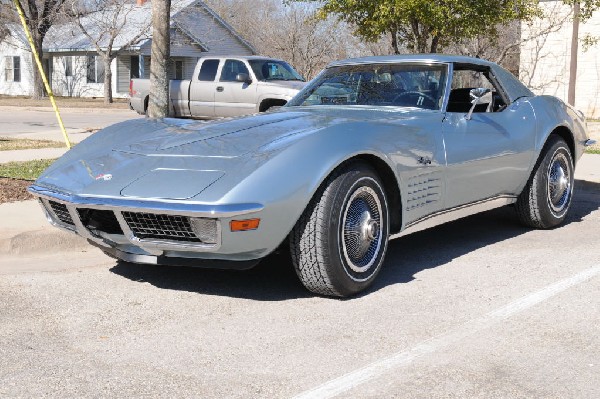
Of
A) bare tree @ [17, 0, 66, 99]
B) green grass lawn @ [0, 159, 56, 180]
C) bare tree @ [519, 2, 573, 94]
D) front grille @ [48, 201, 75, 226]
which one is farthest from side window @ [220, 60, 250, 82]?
bare tree @ [17, 0, 66, 99]

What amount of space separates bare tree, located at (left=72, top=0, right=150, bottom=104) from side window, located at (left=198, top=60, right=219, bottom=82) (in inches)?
601

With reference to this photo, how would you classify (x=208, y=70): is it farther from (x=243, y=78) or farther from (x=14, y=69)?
(x=14, y=69)

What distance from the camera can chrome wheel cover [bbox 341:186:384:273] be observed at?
16.1ft

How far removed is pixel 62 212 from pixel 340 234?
1672mm

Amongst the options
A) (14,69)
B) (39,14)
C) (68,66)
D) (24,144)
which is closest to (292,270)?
(24,144)

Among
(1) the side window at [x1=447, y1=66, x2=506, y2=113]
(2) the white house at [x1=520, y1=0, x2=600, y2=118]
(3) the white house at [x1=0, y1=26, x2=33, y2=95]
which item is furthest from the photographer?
(3) the white house at [x1=0, y1=26, x2=33, y2=95]

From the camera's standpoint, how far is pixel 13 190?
26.1 ft

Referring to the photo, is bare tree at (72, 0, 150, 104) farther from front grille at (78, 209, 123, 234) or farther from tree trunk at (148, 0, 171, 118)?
front grille at (78, 209, 123, 234)

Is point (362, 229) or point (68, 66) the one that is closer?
point (362, 229)

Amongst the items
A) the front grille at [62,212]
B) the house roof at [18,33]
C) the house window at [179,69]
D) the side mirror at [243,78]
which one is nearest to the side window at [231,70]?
the side mirror at [243,78]

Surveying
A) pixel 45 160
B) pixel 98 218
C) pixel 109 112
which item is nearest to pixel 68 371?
pixel 98 218

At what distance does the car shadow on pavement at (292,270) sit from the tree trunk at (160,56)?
559 cm

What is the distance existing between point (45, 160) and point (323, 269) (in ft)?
24.0

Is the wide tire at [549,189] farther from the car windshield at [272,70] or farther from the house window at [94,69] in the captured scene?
the house window at [94,69]
